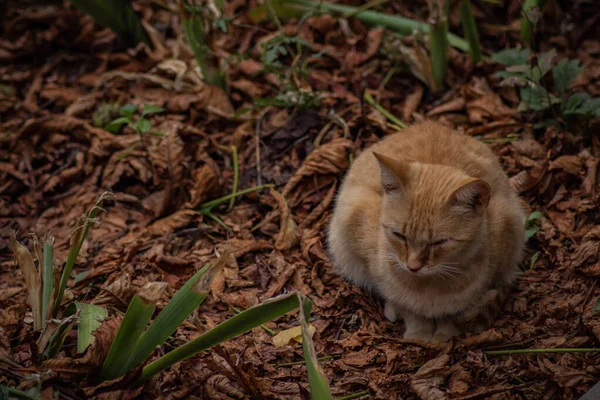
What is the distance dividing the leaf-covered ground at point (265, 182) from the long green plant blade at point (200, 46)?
83 mm

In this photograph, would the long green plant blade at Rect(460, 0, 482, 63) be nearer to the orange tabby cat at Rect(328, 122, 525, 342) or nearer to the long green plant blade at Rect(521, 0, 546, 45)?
the long green plant blade at Rect(521, 0, 546, 45)

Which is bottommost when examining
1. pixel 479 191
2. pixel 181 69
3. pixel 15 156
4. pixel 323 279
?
pixel 323 279

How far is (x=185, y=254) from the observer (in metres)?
3.73

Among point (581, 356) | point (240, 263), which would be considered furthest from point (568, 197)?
point (240, 263)

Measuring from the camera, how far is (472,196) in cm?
262

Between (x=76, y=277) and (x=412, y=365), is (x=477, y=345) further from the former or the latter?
(x=76, y=277)

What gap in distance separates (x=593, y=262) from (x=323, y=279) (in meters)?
1.45

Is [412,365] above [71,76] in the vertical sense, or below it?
below

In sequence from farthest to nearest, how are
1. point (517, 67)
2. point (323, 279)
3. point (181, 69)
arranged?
point (181, 69)
point (517, 67)
point (323, 279)

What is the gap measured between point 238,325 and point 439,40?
2.70 metres

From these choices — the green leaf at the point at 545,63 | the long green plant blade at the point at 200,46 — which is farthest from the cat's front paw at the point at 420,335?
the long green plant blade at the point at 200,46

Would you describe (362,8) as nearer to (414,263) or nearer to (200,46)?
(200,46)

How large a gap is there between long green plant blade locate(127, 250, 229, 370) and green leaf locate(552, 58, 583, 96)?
106 inches

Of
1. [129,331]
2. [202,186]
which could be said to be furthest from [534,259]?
[129,331]
